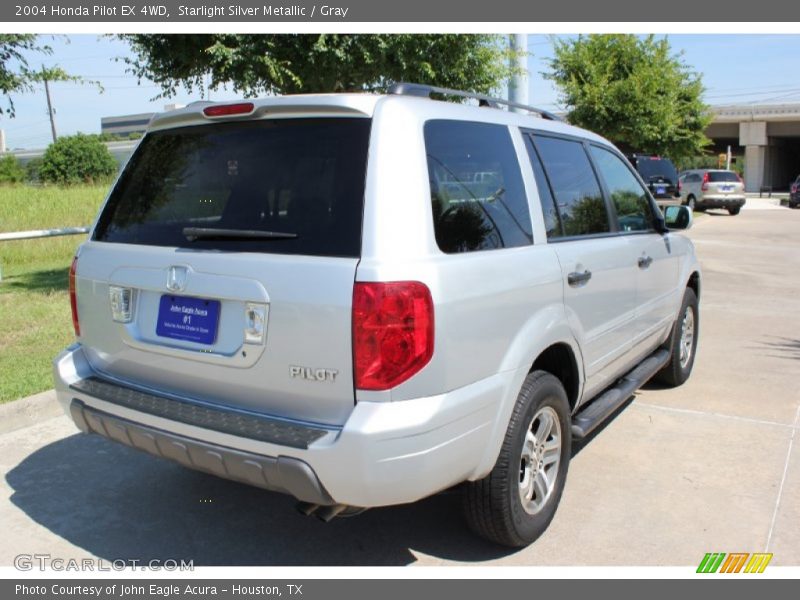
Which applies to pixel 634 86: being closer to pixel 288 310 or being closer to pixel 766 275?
pixel 766 275

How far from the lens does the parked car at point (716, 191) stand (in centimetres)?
2700

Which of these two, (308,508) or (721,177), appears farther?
(721,177)

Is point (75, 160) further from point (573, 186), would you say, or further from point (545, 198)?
point (545, 198)

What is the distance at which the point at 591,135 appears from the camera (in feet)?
15.1

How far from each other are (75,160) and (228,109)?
44.3m

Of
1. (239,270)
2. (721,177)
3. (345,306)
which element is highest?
(239,270)

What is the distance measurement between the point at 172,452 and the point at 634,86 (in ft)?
70.8

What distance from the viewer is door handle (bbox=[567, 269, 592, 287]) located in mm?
3582

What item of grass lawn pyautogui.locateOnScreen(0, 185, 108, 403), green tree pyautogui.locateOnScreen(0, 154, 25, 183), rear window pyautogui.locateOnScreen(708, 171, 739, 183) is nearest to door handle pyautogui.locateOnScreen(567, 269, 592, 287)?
grass lawn pyautogui.locateOnScreen(0, 185, 108, 403)

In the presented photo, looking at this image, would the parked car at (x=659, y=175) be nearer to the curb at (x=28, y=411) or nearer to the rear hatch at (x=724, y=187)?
the rear hatch at (x=724, y=187)

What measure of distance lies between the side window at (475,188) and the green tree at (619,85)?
1993 cm

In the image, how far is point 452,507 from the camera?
12.7 ft

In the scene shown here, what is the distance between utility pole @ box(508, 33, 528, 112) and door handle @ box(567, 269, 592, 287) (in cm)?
655

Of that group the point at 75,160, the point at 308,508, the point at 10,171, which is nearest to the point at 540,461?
the point at 308,508
